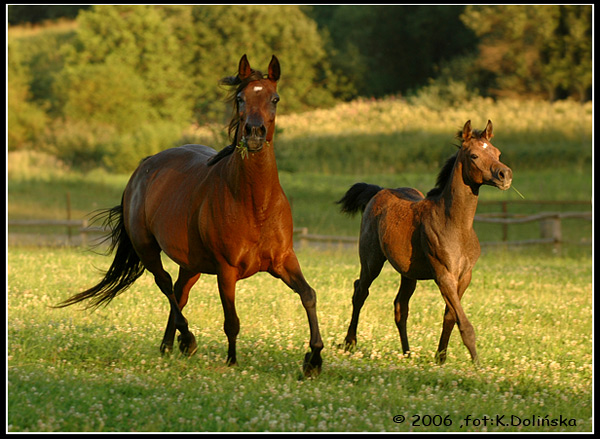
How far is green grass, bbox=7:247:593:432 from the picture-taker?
5.94 metres

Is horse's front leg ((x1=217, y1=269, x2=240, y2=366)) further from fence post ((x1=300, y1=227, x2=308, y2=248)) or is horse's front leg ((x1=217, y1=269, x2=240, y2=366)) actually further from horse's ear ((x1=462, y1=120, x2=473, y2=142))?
fence post ((x1=300, y1=227, x2=308, y2=248))

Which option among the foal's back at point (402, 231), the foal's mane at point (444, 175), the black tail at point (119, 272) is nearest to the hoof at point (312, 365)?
the foal's back at point (402, 231)

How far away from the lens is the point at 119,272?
934 cm

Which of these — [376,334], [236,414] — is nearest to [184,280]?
[376,334]

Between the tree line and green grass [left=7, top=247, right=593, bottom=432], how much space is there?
30159 millimetres

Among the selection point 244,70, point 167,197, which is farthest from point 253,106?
point 167,197

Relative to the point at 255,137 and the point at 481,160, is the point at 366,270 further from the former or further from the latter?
the point at 255,137

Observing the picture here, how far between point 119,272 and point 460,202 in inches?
160

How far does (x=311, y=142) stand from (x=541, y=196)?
14.9 m

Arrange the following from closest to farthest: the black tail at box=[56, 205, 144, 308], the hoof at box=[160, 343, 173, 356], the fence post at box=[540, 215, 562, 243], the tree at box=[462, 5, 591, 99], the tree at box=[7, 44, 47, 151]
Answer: the hoof at box=[160, 343, 173, 356] < the black tail at box=[56, 205, 144, 308] < the fence post at box=[540, 215, 562, 243] < the tree at box=[7, 44, 47, 151] < the tree at box=[462, 5, 591, 99]

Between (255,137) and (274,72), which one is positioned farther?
(274,72)

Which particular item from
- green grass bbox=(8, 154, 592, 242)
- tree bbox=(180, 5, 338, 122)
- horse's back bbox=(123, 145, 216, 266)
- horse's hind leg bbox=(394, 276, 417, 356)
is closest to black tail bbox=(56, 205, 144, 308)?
horse's back bbox=(123, 145, 216, 266)

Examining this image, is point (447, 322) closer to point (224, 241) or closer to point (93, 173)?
point (224, 241)

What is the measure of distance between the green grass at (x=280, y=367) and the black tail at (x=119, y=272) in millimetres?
363
